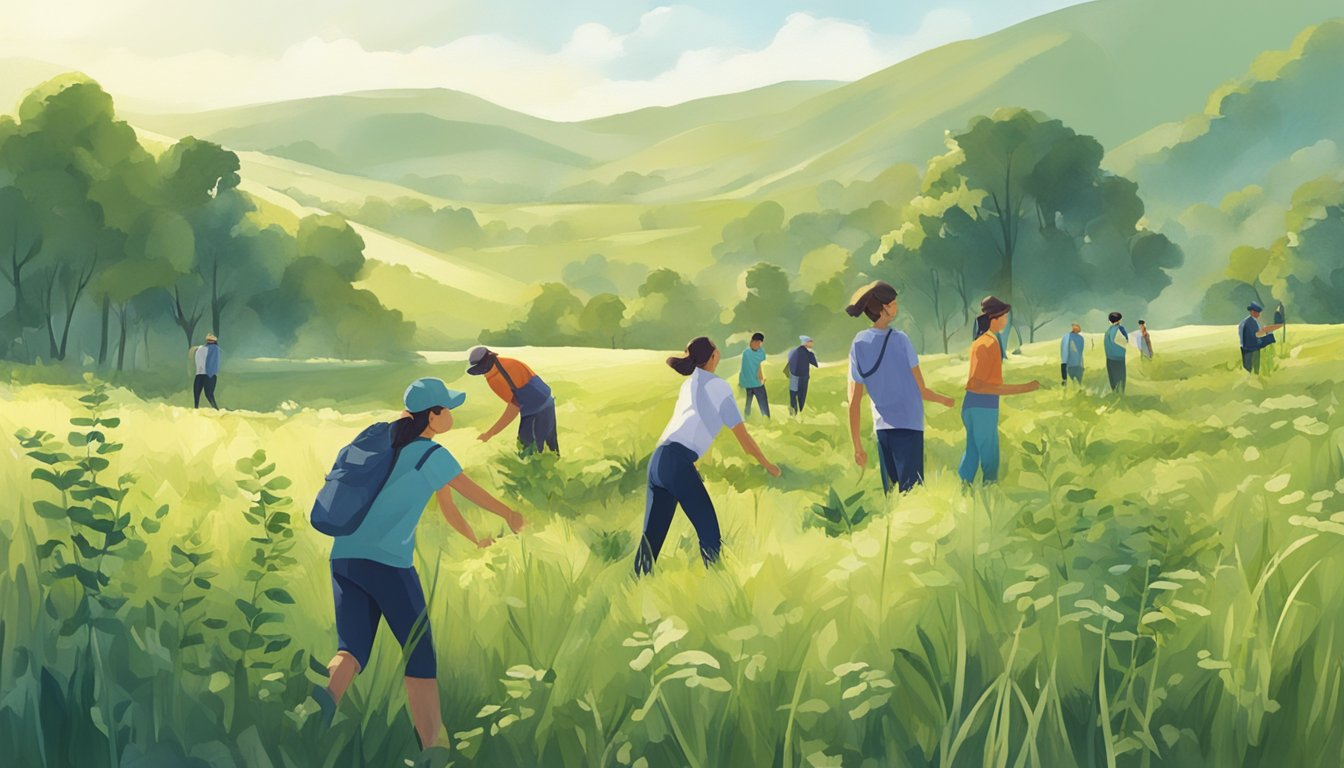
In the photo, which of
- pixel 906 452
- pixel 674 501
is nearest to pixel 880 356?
pixel 906 452

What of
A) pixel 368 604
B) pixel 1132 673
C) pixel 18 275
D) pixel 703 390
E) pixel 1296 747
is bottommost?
pixel 1296 747

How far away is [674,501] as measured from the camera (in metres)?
8.21

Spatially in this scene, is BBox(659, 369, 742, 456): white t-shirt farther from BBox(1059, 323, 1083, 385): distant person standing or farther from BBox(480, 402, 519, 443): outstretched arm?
BBox(1059, 323, 1083, 385): distant person standing

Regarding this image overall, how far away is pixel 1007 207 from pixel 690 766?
189 feet

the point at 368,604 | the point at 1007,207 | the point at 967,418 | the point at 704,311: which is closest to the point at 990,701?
the point at 368,604

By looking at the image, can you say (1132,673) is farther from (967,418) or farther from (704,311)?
→ (704,311)

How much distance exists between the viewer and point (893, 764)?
4.43 metres

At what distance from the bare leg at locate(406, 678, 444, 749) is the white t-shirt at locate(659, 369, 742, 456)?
347cm

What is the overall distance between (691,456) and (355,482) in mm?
3479

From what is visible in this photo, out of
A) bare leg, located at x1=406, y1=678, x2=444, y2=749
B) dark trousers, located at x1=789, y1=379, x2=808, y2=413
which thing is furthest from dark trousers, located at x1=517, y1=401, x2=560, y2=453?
dark trousers, located at x1=789, y1=379, x2=808, y2=413

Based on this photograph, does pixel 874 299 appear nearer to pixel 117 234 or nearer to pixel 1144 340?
pixel 1144 340

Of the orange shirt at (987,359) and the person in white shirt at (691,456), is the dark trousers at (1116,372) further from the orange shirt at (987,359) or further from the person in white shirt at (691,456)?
the person in white shirt at (691,456)

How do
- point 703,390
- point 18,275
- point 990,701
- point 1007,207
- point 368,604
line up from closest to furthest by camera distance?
point 990,701, point 368,604, point 703,390, point 18,275, point 1007,207

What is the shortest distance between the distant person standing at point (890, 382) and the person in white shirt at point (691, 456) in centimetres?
170
